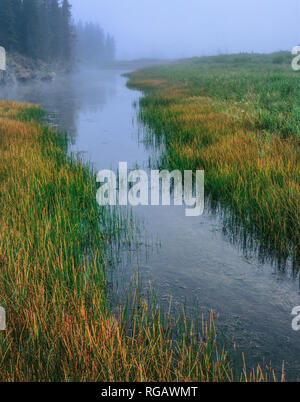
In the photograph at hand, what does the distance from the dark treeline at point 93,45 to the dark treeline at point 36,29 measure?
55.1m

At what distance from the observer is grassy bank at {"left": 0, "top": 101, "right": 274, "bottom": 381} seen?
2.78 metres

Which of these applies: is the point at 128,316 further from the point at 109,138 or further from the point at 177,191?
the point at 109,138

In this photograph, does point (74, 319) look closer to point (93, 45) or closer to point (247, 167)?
point (247, 167)

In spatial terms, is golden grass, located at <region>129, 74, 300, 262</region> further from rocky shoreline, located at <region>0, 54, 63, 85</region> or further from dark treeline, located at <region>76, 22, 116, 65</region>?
dark treeline, located at <region>76, 22, 116, 65</region>

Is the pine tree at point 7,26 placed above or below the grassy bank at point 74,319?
above

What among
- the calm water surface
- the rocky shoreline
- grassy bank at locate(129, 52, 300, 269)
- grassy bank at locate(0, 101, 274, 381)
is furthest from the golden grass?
the rocky shoreline

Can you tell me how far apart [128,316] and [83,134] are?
39.8ft

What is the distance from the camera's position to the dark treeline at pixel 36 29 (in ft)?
152

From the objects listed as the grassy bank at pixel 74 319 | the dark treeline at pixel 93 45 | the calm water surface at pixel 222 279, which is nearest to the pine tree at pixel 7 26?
the grassy bank at pixel 74 319

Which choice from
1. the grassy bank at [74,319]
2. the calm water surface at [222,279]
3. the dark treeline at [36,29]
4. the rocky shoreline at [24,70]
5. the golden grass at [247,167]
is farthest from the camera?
the dark treeline at [36,29]

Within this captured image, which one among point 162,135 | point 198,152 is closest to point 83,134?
point 162,135

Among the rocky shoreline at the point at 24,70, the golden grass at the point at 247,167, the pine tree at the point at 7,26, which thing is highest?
the pine tree at the point at 7,26

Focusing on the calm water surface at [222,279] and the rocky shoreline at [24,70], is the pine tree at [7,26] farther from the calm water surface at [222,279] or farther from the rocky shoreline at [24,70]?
the calm water surface at [222,279]

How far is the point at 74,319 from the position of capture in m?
3.16
